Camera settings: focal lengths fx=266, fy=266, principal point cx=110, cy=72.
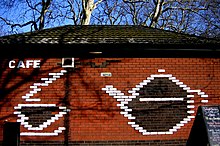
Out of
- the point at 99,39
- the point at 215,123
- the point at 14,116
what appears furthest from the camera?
the point at 99,39

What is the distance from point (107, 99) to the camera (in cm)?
924

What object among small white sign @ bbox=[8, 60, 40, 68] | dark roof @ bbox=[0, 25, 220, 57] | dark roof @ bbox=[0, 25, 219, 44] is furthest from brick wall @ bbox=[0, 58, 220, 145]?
dark roof @ bbox=[0, 25, 219, 44]

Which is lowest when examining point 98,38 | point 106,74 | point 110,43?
point 106,74

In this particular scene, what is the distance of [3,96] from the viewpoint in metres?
9.23

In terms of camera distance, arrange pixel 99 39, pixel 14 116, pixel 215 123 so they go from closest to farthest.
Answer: pixel 215 123 < pixel 14 116 < pixel 99 39

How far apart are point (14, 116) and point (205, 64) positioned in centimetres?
698

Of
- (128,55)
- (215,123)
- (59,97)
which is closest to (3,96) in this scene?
(59,97)

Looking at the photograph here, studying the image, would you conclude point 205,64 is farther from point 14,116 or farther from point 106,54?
point 14,116

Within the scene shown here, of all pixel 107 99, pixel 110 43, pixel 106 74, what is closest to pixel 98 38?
pixel 110 43

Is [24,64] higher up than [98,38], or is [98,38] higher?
[98,38]

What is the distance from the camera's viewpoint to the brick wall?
29.8 feet

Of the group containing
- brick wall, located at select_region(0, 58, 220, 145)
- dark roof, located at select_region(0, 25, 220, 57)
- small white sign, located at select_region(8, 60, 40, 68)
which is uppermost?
dark roof, located at select_region(0, 25, 220, 57)

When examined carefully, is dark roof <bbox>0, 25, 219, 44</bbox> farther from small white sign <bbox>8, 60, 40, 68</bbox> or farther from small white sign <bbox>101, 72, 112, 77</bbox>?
small white sign <bbox>101, 72, 112, 77</bbox>

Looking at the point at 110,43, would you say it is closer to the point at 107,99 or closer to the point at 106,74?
the point at 106,74
